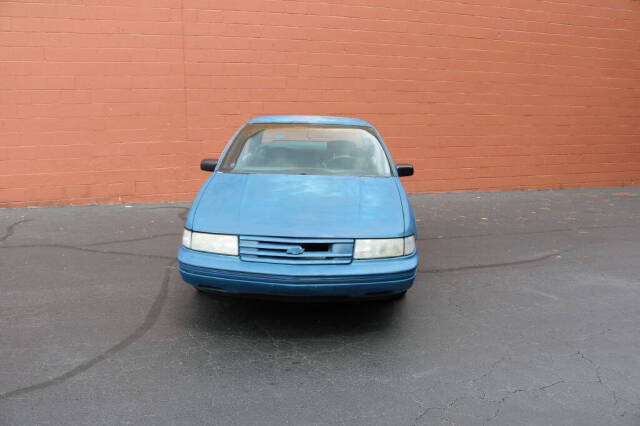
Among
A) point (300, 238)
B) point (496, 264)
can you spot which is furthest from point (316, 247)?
point (496, 264)

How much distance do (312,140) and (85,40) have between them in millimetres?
5381

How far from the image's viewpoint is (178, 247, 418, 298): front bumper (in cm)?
370

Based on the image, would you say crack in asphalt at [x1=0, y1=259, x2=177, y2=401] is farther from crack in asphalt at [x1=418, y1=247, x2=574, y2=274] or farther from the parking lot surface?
crack in asphalt at [x1=418, y1=247, x2=574, y2=274]

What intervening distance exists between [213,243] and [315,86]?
667cm

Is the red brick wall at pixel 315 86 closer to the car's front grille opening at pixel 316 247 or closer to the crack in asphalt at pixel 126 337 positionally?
the crack in asphalt at pixel 126 337

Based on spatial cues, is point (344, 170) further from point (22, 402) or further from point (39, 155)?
point (39, 155)

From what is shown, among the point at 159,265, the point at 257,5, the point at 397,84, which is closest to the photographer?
the point at 159,265

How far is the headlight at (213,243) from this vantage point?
3.84m

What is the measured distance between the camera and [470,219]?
28.0 ft

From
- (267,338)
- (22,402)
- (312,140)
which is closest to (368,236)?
(267,338)

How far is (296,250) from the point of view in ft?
12.3

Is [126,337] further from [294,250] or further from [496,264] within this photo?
[496,264]

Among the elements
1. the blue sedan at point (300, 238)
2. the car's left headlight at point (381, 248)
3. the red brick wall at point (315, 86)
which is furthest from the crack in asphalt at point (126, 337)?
the red brick wall at point (315, 86)

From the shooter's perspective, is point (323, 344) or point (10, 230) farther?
point (10, 230)
